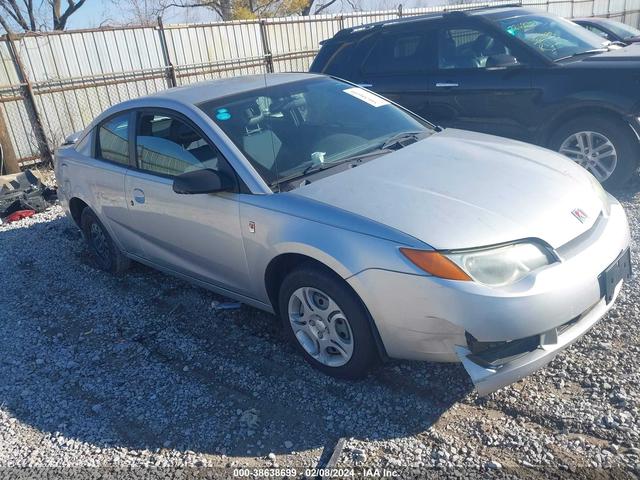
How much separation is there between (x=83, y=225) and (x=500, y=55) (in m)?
4.74

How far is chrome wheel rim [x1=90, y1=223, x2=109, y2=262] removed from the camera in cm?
513

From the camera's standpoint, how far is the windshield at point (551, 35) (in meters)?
5.99

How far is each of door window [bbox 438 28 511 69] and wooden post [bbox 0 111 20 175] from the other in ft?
23.7

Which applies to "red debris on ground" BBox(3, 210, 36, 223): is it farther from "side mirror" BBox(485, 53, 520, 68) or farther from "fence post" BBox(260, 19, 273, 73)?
"fence post" BBox(260, 19, 273, 73)

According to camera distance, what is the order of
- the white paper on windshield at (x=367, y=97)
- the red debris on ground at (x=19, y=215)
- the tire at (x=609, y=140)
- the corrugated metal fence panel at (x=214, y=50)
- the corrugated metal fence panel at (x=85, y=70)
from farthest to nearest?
the corrugated metal fence panel at (x=214, y=50) < the corrugated metal fence panel at (x=85, y=70) < the red debris on ground at (x=19, y=215) < the tire at (x=609, y=140) < the white paper on windshield at (x=367, y=97)

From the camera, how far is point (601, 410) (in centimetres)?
278

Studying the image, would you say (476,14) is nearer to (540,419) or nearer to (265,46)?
(540,419)

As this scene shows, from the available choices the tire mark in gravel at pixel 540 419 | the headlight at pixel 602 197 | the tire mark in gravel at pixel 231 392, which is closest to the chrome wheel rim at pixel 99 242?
the tire mark in gravel at pixel 231 392

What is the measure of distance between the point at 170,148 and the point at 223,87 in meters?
0.64

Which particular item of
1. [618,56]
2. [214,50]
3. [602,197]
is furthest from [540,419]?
[214,50]

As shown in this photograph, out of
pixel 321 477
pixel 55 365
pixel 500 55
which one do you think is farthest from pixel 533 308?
pixel 500 55

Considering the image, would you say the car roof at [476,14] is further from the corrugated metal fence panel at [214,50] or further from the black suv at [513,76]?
the corrugated metal fence panel at [214,50]

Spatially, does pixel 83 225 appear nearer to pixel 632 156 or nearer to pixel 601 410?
pixel 601 410

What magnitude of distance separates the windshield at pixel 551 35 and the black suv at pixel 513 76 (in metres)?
0.01
